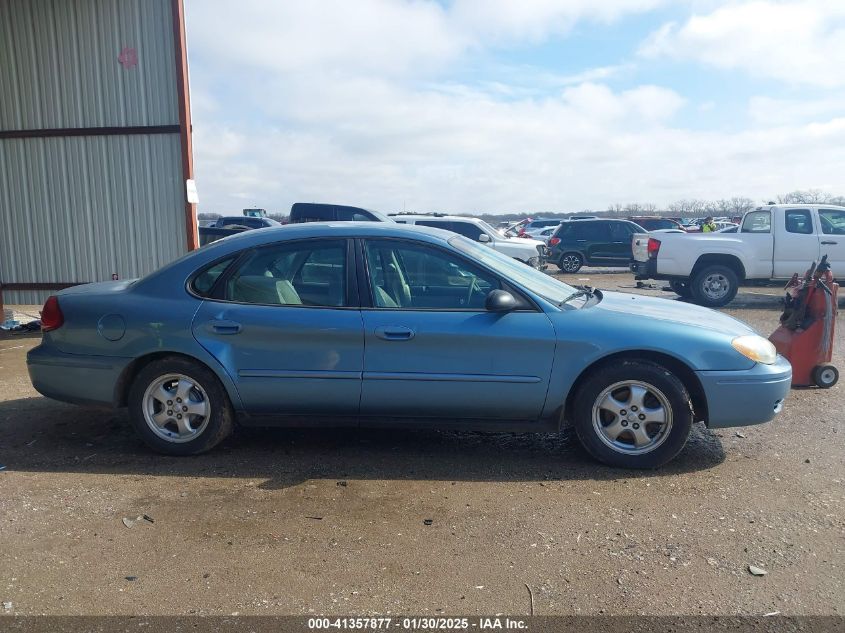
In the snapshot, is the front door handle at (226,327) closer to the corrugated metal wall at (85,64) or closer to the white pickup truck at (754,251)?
the corrugated metal wall at (85,64)

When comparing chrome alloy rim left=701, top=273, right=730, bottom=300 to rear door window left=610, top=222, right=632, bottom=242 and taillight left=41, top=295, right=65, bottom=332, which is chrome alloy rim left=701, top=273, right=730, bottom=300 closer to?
rear door window left=610, top=222, right=632, bottom=242

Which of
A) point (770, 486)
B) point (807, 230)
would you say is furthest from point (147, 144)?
point (807, 230)

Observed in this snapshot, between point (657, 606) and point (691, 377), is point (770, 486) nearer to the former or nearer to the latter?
point (691, 377)

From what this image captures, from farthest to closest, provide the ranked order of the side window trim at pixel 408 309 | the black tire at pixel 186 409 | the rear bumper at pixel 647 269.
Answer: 1. the rear bumper at pixel 647 269
2. the black tire at pixel 186 409
3. the side window trim at pixel 408 309

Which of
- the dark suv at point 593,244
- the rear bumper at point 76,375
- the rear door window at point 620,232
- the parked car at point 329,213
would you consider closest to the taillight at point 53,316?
the rear bumper at point 76,375

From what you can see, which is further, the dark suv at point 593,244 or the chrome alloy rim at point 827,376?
the dark suv at point 593,244

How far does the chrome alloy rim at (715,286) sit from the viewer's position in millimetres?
12977

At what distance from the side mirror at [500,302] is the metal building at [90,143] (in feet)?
20.0

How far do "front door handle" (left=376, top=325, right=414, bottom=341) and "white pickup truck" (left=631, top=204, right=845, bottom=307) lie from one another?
9841mm

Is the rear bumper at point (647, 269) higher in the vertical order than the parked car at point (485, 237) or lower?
lower

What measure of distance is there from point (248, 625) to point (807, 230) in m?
13.1

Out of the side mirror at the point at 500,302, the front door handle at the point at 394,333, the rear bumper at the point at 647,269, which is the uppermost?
the side mirror at the point at 500,302

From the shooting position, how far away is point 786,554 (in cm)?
342

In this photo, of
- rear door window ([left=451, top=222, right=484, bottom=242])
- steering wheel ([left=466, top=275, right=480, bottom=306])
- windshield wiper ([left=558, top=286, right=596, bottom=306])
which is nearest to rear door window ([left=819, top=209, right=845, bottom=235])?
rear door window ([left=451, top=222, right=484, bottom=242])
